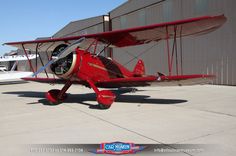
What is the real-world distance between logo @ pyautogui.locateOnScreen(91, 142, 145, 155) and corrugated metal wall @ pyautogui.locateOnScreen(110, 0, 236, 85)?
33.0ft

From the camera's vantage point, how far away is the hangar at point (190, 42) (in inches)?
488

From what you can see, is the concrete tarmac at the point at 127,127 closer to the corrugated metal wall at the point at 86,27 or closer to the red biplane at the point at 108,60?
the red biplane at the point at 108,60

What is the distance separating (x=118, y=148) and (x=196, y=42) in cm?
1156

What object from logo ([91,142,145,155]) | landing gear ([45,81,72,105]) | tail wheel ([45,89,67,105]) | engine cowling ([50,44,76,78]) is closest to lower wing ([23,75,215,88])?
landing gear ([45,81,72,105])

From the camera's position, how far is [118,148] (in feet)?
12.2

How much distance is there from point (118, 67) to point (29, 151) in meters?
6.01

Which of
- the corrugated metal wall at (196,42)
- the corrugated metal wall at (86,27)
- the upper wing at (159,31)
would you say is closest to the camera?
the upper wing at (159,31)

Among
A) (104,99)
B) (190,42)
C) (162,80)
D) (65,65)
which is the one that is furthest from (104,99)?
(190,42)

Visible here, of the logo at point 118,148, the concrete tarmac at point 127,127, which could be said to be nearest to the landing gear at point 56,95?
the concrete tarmac at point 127,127

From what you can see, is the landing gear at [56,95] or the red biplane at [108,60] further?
the landing gear at [56,95]

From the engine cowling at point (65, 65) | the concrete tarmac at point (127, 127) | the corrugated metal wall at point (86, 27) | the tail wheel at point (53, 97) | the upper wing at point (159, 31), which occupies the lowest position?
the concrete tarmac at point (127, 127)

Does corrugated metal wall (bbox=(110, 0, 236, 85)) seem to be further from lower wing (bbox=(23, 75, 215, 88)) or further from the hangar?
lower wing (bbox=(23, 75, 215, 88))

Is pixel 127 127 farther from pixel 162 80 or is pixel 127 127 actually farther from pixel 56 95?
pixel 56 95

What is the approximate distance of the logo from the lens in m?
3.58
